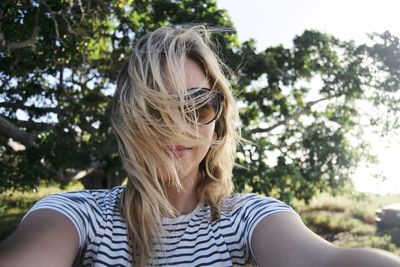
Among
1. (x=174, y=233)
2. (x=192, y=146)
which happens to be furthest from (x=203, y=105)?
(x=174, y=233)

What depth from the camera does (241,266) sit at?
4.17ft

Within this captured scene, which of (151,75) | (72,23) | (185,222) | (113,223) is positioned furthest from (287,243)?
(72,23)

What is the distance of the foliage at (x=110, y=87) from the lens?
6.51 metres

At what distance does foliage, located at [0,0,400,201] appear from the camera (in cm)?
651

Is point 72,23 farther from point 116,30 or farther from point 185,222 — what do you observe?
point 185,222

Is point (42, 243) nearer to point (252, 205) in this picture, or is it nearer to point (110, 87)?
point (252, 205)

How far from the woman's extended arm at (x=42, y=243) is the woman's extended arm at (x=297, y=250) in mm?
489

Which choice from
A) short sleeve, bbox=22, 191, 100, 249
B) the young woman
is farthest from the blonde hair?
short sleeve, bbox=22, 191, 100, 249

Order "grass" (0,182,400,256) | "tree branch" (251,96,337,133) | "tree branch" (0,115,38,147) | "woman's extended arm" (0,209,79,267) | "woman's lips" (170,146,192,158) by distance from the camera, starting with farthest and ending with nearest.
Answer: "grass" (0,182,400,256)
"tree branch" (251,96,337,133)
"tree branch" (0,115,38,147)
"woman's lips" (170,146,192,158)
"woman's extended arm" (0,209,79,267)

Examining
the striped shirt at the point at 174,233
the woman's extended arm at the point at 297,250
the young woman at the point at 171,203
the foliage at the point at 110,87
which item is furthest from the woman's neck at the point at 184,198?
the foliage at the point at 110,87

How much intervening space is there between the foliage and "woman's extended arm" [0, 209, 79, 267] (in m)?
5.07

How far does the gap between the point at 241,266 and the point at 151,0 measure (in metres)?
6.99

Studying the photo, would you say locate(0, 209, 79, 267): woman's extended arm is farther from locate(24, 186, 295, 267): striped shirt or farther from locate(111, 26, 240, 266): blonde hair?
locate(111, 26, 240, 266): blonde hair

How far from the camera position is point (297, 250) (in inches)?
42.7
